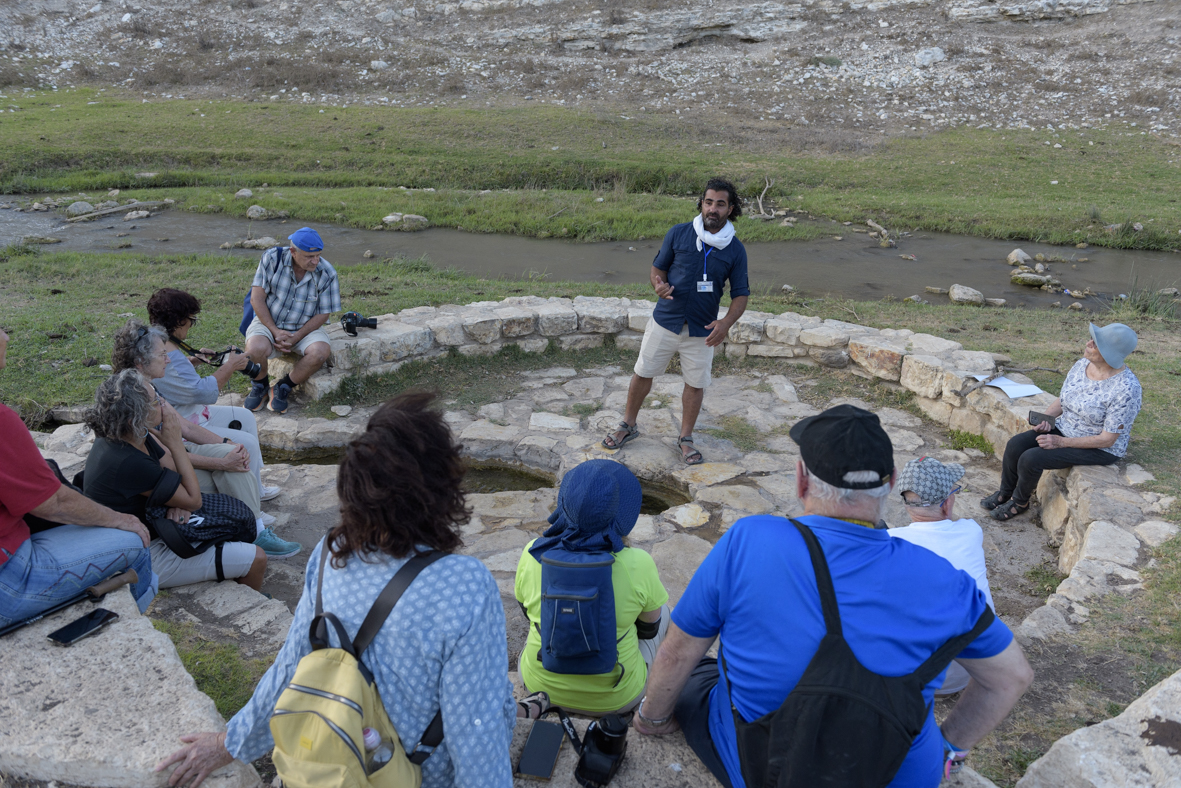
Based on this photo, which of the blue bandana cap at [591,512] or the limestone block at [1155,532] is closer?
the blue bandana cap at [591,512]

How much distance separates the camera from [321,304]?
6000 millimetres

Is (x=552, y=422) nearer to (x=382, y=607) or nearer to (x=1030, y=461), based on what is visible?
(x=1030, y=461)

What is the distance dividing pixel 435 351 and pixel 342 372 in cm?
87

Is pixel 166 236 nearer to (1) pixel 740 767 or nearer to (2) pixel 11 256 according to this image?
(2) pixel 11 256

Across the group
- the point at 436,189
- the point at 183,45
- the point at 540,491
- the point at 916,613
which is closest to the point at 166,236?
the point at 436,189

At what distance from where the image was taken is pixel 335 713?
1.67 m

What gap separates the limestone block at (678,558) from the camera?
13.6 feet

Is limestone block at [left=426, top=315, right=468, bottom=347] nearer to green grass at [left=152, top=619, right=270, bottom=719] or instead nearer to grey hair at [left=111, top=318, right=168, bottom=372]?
grey hair at [left=111, top=318, right=168, bottom=372]

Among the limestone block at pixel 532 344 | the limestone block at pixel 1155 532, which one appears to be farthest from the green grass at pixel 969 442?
the limestone block at pixel 532 344

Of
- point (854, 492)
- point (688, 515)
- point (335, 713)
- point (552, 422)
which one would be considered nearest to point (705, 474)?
point (688, 515)

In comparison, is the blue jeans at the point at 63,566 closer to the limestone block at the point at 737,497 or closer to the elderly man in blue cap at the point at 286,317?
the elderly man in blue cap at the point at 286,317

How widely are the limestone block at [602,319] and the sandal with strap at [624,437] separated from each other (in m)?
1.54

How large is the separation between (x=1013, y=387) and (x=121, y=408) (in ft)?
18.4

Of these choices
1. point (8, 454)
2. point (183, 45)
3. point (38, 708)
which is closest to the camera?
point (38, 708)
